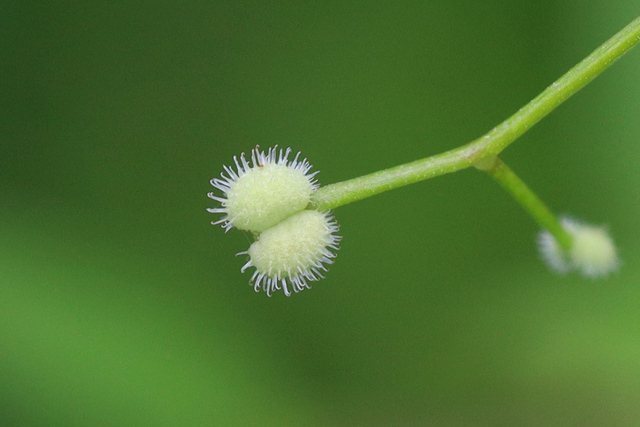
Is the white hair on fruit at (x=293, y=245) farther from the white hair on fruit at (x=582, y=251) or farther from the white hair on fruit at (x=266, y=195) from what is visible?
the white hair on fruit at (x=582, y=251)

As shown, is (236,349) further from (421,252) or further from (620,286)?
(620,286)

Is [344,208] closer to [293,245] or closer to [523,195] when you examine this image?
[523,195]

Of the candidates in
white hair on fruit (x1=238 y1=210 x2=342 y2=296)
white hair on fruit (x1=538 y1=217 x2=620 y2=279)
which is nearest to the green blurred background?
white hair on fruit (x1=538 y1=217 x2=620 y2=279)

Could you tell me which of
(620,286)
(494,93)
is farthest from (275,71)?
(620,286)

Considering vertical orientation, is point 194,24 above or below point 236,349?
above

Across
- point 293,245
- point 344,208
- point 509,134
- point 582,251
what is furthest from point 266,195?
point 344,208

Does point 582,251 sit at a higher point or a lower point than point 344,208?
lower

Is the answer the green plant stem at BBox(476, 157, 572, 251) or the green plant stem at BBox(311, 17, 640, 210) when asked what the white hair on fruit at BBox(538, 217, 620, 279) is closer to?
the green plant stem at BBox(476, 157, 572, 251)
